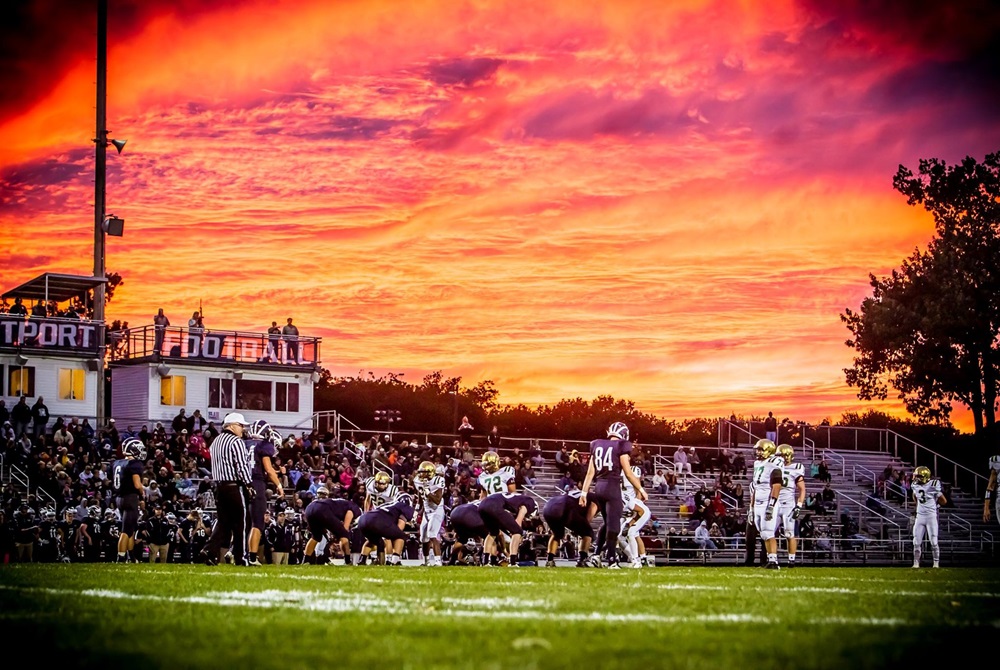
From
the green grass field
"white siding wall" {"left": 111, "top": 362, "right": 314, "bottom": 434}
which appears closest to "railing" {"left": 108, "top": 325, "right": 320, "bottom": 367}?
"white siding wall" {"left": 111, "top": 362, "right": 314, "bottom": 434}

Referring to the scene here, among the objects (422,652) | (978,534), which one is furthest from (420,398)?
(422,652)

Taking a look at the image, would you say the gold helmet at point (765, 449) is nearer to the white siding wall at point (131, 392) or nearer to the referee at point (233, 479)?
the referee at point (233, 479)

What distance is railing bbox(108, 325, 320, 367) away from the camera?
44906 mm

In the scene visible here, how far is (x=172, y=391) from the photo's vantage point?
4469cm

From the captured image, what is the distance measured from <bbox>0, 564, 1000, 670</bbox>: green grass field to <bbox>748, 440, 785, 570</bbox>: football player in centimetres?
864

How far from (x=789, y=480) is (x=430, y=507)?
6.66 meters

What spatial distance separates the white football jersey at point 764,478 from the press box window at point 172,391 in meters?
27.6

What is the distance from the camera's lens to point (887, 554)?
3922 cm

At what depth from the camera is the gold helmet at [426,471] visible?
22.9 m

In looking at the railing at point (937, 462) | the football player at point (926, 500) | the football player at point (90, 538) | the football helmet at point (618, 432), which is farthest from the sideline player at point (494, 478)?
the railing at point (937, 462)

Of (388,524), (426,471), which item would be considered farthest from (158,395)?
(388,524)

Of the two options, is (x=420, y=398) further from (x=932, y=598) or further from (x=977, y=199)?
(x=932, y=598)

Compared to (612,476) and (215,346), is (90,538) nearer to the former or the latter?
(612,476)

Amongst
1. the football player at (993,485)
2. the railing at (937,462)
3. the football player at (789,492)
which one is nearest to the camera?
the football player at (789,492)
